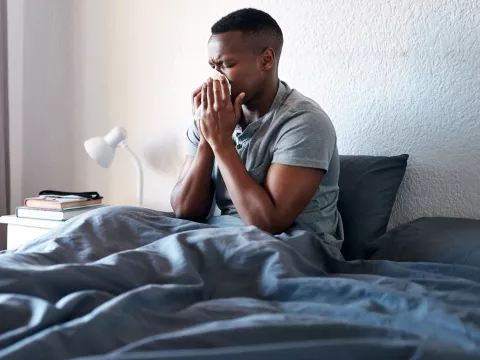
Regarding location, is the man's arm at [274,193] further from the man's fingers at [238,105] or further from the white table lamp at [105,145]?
the white table lamp at [105,145]

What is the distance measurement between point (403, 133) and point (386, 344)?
116cm

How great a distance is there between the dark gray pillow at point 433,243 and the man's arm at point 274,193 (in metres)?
0.24

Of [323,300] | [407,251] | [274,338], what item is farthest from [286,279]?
[407,251]

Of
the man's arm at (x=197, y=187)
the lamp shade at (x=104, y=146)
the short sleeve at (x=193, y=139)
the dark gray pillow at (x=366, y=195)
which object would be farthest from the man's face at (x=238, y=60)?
the lamp shade at (x=104, y=146)

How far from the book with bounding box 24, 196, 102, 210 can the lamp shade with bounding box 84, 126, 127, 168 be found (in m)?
0.17

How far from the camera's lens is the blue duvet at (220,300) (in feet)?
1.84

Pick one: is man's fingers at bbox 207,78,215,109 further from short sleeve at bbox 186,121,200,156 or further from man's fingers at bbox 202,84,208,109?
short sleeve at bbox 186,121,200,156

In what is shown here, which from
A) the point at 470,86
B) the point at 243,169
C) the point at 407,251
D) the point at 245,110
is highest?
the point at 470,86

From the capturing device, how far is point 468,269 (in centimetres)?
104

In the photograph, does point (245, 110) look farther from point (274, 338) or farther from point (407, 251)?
point (274, 338)

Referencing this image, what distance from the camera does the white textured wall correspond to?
154cm

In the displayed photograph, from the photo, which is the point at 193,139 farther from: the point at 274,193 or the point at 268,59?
the point at 274,193

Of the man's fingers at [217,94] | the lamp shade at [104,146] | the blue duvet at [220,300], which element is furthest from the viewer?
the lamp shade at [104,146]

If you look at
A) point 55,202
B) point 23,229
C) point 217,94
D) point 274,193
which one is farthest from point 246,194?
point 23,229
